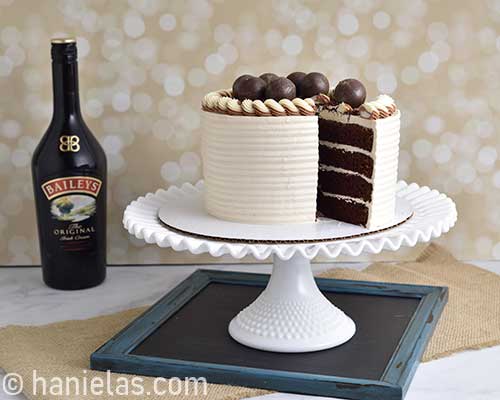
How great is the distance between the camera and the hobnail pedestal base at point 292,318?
3.84ft

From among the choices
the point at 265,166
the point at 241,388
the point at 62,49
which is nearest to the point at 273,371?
the point at 241,388

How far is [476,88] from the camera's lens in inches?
62.6

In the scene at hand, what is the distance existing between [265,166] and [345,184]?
5.1 inches

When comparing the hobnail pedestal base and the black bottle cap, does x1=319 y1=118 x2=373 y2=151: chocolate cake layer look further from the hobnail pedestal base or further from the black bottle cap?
the black bottle cap

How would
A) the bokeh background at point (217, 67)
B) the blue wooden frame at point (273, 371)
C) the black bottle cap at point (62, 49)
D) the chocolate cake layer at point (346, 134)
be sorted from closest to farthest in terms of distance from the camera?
the blue wooden frame at point (273, 371)
the chocolate cake layer at point (346, 134)
the black bottle cap at point (62, 49)
the bokeh background at point (217, 67)

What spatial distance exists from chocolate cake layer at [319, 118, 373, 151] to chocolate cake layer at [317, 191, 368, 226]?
8 cm

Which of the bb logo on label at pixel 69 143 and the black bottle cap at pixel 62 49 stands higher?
the black bottle cap at pixel 62 49

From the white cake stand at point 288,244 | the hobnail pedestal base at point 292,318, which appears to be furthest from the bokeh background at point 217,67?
the hobnail pedestal base at point 292,318

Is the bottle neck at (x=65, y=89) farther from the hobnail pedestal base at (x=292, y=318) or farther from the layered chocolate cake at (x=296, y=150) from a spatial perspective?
the hobnail pedestal base at (x=292, y=318)

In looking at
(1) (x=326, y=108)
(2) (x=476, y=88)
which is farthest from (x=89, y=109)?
(2) (x=476, y=88)

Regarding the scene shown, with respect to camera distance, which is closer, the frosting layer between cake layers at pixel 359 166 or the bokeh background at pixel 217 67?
the frosting layer between cake layers at pixel 359 166

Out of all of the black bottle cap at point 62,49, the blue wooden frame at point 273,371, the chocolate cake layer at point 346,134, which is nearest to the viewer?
the blue wooden frame at point 273,371

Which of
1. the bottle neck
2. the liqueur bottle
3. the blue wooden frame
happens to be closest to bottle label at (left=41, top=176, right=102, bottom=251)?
the liqueur bottle

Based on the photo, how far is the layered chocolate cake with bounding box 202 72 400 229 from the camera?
114cm
